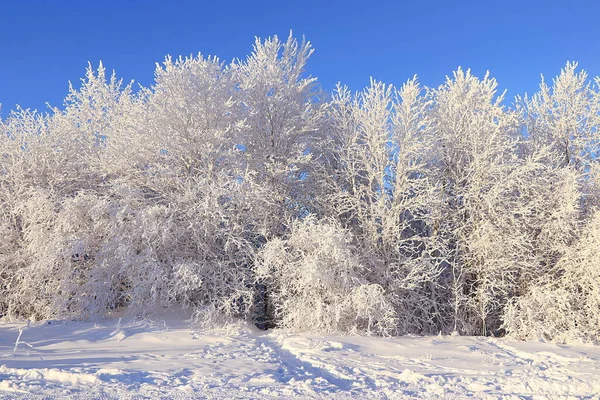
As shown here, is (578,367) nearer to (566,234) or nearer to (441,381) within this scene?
(441,381)

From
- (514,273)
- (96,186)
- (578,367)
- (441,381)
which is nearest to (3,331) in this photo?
(96,186)

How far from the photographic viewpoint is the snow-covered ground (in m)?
5.24

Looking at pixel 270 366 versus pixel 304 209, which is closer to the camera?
pixel 270 366

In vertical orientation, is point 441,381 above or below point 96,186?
below

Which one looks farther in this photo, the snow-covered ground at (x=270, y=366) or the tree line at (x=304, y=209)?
the tree line at (x=304, y=209)

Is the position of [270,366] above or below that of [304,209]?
below

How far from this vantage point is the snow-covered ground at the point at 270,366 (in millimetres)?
5238

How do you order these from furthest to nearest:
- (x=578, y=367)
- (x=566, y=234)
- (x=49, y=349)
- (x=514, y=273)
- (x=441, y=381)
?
(x=514, y=273)
(x=566, y=234)
(x=49, y=349)
(x=578, y=367)
(x=441, y=381)

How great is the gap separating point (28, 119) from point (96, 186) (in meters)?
2.78

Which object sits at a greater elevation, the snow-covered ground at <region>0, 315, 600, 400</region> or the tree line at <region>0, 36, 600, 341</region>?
the tree line at <region>0, 36, 600, 341</region>

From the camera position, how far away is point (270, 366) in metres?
6.56

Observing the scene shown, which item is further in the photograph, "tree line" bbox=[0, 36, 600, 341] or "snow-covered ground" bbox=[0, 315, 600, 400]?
"tree line" bbox=[0, 36, 600, 341]

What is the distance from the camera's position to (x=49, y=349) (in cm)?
766

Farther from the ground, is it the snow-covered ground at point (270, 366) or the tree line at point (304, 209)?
the tree line at point (304, 209)
